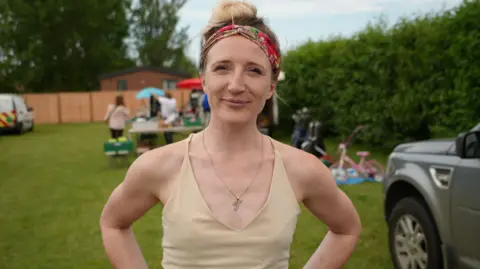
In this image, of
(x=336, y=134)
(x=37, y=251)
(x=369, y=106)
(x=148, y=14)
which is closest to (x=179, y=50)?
Result: (x=148, y=14)

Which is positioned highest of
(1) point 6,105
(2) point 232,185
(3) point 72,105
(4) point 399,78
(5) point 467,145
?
(4) point 399,78

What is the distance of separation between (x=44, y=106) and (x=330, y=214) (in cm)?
3772

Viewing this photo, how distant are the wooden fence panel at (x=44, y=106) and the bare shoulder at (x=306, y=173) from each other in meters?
37.5

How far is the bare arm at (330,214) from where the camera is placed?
73.4 inches

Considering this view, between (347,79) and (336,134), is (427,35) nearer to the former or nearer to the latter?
(347,79)

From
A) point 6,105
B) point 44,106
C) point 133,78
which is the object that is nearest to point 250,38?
point 6,105

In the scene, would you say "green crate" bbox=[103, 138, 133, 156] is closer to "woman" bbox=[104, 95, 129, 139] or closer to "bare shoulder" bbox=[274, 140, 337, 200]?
"woman" bbox=[104, 95, 129, 139]

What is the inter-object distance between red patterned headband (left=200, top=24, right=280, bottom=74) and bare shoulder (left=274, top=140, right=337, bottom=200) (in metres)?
0.32

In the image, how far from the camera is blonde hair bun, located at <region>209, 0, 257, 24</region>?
1815mm

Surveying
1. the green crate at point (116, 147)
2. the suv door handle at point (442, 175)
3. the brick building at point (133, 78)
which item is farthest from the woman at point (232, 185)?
the brick building at point (133, 78)

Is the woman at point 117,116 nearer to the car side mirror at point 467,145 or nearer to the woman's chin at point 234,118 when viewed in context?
the car side mirror at point 467,145

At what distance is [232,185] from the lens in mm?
1782

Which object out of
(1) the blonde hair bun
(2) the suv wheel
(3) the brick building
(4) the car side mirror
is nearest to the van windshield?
(3) the brick building

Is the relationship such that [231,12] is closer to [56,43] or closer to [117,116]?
[117,116]
